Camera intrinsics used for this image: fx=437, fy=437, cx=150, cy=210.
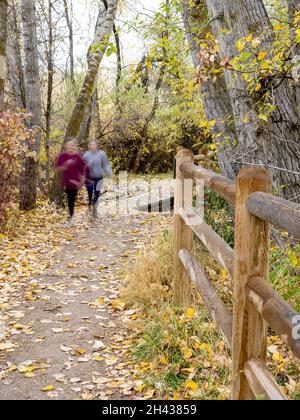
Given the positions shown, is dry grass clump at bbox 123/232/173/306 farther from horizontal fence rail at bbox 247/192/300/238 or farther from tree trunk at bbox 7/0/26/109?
tree trunk at bbox 7/0/26/109

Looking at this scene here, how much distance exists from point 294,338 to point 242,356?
83 cm

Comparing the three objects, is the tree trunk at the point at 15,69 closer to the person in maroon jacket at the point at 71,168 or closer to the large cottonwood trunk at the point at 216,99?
the person in maroon jacket at the point at 71,168

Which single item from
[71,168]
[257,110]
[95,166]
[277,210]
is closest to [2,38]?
[71,168]

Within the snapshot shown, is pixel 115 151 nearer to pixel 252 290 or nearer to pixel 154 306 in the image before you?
pixel 154 306

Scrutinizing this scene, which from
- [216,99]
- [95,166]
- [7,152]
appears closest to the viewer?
[216,99]

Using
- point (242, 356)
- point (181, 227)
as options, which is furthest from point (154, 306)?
point (242, 356)

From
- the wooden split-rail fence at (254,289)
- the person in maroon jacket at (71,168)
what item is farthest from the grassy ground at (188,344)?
the person in maroon jacket at (71,168)

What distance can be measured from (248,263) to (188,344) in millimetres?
1861

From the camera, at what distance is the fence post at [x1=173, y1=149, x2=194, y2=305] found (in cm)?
495

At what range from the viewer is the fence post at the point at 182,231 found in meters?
4.95

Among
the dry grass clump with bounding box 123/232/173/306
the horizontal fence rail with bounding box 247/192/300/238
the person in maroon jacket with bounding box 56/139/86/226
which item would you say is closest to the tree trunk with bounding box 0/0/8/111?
the person in maroon jacket with bounding box 56/139/86/226

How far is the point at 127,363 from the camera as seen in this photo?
429cm

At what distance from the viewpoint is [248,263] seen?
103 inches

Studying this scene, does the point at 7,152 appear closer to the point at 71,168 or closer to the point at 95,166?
the point at 71,168
